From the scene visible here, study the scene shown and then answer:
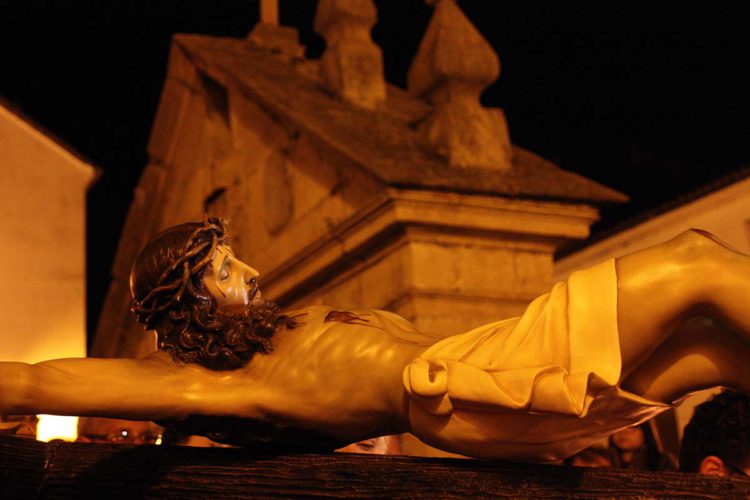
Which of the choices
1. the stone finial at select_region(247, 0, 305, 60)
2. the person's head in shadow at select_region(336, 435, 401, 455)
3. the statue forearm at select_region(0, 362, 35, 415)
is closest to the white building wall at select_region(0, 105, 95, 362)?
the person's head in shadow at select_region(336, 435, 401, 455)

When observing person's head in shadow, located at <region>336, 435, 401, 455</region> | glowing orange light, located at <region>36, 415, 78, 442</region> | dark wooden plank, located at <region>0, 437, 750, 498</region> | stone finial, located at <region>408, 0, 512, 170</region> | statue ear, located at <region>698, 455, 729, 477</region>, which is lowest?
dark wooden plank, located at <region>0, 437, 750, 498</region>

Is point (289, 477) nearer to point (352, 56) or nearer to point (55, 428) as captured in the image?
point (55, 428)

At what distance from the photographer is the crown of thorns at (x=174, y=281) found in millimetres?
2902

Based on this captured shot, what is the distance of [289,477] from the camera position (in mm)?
2562

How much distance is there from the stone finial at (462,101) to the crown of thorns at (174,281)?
232cm

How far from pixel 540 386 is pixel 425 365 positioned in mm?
269

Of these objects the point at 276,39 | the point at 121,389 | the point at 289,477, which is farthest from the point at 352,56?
the point at 289,477

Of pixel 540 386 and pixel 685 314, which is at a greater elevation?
pixel 685 314

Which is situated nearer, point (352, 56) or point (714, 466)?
point (714, 466)

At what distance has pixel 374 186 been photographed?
196 inches

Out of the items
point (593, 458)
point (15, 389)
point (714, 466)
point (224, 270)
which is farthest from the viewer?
point (593, 458)

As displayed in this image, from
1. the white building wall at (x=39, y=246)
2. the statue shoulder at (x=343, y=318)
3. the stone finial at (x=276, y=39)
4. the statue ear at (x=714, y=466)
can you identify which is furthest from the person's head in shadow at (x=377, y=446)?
the stone finial at (x=276, y=39)

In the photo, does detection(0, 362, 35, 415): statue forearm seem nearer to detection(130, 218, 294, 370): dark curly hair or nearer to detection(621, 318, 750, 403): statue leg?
detection(130, 218, 294, 370): dark curly hair

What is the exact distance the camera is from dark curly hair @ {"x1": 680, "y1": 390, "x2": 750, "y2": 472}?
11.8ft
